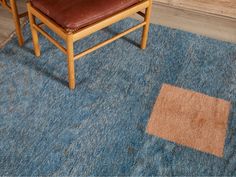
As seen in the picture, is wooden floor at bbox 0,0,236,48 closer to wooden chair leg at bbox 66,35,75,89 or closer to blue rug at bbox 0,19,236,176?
blue rug at bbox 0,19,236,176

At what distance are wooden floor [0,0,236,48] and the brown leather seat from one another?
0.62 m

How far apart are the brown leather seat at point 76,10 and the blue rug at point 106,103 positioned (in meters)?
0.37

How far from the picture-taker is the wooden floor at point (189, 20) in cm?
196

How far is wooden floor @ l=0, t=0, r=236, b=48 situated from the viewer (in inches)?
77.3

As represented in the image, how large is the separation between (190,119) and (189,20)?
0.91 meters

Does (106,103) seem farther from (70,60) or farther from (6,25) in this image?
(6,25)

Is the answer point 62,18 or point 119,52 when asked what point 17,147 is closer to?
point 62,18

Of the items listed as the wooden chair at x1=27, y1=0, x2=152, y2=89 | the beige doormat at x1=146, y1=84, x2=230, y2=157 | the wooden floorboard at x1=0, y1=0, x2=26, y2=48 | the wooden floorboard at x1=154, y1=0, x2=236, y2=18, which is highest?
the wooden chair at x1=27, y1=0, x2=152, y2=89

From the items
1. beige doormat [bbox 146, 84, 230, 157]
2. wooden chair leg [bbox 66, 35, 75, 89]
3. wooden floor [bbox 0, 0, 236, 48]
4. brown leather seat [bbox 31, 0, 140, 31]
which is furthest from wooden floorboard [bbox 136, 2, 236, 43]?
wooden chair leg [bbox 66, 35, 75, 89]

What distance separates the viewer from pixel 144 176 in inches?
48.2

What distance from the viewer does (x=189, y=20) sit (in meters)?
2.08

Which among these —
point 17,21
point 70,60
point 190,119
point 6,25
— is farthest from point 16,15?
point 190,119

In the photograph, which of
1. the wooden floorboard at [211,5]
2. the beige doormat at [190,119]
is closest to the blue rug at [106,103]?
the beige doormat at [190,119]

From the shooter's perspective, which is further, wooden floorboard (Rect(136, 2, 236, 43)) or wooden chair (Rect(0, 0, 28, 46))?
wooden floorboard (Rect(136, 2, 236, 43))
